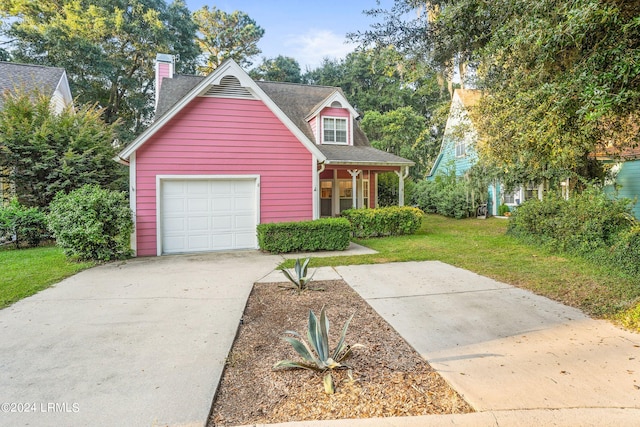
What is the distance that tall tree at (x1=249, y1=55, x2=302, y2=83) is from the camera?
28859 mm

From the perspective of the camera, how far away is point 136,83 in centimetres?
2338

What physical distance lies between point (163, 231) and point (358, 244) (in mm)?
5656

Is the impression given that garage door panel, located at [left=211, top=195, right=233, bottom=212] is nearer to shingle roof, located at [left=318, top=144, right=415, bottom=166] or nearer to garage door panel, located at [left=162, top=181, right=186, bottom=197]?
garage door panel, located at [left=162, top=181, right=186, bottom=197]

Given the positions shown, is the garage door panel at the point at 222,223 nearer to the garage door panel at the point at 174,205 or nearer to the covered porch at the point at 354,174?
the garage door panel at the point at 174,205

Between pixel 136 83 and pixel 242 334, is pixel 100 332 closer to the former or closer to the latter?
pixel 242 334

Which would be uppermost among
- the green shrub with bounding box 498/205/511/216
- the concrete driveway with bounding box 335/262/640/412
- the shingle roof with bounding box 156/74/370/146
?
the shingle roof with bounding box 156/74/370/146

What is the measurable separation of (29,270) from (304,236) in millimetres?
6041

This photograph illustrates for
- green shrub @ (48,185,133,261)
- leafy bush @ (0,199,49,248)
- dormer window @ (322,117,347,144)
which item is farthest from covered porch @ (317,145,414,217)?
leafy bush @ (0,199,49,248)

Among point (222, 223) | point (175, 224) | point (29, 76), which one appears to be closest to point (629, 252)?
point (222, 223)

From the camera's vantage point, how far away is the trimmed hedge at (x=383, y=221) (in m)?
11.1

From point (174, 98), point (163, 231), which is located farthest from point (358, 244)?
point (174, 98)

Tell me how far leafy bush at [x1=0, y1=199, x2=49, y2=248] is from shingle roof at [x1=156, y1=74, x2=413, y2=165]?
483 centimetres

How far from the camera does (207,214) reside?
915 centimetres

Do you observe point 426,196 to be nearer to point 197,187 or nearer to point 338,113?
point 338,113
